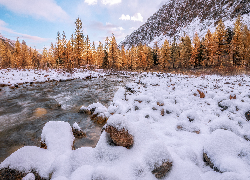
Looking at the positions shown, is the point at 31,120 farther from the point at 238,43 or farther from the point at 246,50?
the point at 238,43

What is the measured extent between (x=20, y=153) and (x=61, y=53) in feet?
117

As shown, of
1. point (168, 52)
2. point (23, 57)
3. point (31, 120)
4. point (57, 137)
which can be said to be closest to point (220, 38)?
point (168, 52)

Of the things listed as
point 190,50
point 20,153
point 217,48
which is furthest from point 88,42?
point 20,153

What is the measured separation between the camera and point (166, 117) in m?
4.29

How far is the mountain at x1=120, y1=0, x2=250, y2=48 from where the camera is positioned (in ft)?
259

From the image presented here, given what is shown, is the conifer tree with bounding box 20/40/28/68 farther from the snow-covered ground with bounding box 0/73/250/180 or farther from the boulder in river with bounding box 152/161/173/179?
the boulder in river with bounding box 152/161/173/179

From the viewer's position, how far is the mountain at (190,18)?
78938mm

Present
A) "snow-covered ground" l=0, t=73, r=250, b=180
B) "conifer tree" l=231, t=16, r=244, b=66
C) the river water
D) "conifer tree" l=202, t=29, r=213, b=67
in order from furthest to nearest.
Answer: "conifer tree" l=202, t=29, r=213, b=67 < "conifer tree" l=231, t=16, r=244, b=66 < the river water < "snow-covered ground" l=0, t=73, r=250, b=180

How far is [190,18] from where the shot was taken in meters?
125

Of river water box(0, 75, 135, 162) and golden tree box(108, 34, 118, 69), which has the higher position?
golden tree box(108, 34, 118, 69)

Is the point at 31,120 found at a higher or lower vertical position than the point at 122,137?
lower

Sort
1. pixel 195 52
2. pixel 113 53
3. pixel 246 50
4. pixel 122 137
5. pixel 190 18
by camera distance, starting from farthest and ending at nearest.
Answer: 1. pixel 190 18
2. pixel 195 52
3. pixel 113 53
4. pixel 246 50
5. pixel 122 137

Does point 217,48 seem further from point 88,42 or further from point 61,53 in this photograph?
point 61,53

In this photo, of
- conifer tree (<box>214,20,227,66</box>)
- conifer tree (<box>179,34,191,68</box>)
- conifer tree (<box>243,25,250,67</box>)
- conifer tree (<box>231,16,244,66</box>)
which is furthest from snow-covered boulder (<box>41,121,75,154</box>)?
conifer tree (<box>179,34,191,68</box>)
